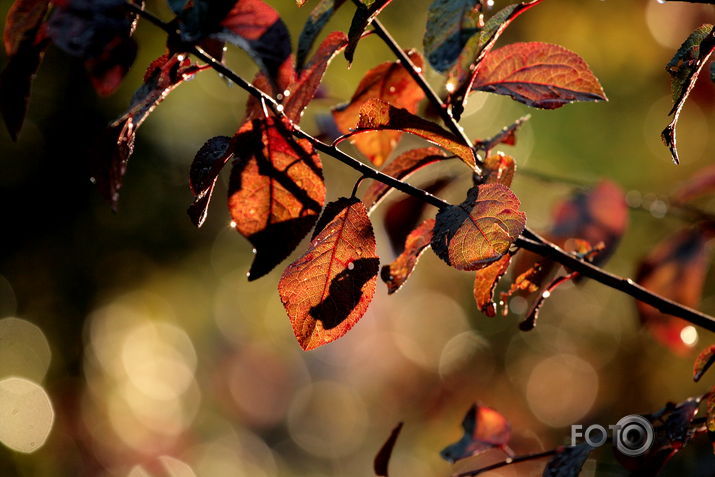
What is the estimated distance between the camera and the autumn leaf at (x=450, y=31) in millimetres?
375

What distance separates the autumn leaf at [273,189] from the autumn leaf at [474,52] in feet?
0.44

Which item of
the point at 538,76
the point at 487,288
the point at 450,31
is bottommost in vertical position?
the point at 487,288

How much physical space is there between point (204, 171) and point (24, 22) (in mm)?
159

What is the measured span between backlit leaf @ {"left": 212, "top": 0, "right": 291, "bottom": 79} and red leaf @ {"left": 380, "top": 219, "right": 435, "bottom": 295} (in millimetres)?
266

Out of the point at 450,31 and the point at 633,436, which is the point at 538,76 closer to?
the point at 450,31

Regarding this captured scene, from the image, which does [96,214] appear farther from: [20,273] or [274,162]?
[274,162]

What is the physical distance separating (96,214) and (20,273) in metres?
0.39

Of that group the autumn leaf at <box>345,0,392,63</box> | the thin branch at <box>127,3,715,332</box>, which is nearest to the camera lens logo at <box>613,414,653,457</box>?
the thin branch at <box>127,3,715,332</box>

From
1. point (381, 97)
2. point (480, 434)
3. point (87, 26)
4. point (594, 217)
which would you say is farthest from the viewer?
point (594, 217)

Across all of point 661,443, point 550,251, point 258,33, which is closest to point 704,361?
point 661,443

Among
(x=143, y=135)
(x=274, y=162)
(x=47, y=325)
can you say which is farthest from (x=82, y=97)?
(x=274, y=162)

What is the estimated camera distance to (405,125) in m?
0.48

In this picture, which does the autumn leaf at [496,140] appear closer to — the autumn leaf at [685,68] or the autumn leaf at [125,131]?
the autumn leaf at [685,68]

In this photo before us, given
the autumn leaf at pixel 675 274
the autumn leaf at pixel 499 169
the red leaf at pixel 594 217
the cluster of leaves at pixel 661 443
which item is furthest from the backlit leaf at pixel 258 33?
the autumn leaf at pixel 675 274
